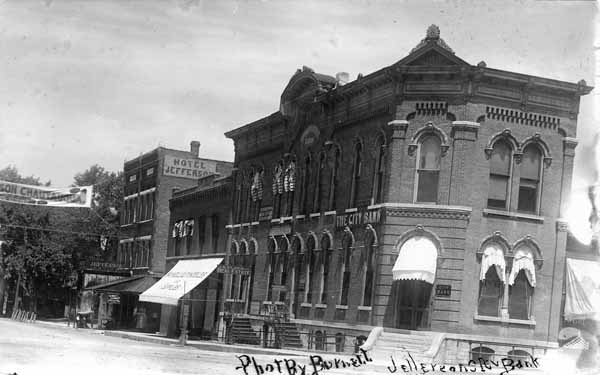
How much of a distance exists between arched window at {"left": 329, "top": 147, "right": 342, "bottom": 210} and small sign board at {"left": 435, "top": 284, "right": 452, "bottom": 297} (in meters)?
6.61

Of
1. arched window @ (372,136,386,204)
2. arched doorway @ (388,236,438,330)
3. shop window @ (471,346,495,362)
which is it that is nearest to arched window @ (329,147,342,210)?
arched window @ (372,136,386,204)

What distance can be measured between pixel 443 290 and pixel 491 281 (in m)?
1.64

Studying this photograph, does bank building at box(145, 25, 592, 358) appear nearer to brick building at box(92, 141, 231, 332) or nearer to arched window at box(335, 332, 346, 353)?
arched window at box(335, 332, 346, 353)

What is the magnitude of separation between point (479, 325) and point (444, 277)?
1.80 m

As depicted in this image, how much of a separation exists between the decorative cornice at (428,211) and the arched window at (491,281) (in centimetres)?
135

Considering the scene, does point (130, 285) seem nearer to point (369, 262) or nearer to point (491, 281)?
point (369, 262)

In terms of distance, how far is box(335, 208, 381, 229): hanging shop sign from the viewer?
→ 111 ft

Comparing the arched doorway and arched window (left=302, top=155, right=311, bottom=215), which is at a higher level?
arched window (left=302, top=155, right=311, bottom=215)

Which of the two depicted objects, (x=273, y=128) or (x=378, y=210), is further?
(x=273, y=128)

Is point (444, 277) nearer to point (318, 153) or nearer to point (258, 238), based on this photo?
point (318, 153)

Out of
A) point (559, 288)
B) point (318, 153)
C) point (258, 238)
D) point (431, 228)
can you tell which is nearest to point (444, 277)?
point (431, 228)

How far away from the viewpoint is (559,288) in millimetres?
32781

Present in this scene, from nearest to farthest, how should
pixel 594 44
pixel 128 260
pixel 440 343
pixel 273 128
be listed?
pixel 594 44
pixel 440 343
pixel 273 128
pixel 128 260

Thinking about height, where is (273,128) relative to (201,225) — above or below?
above
